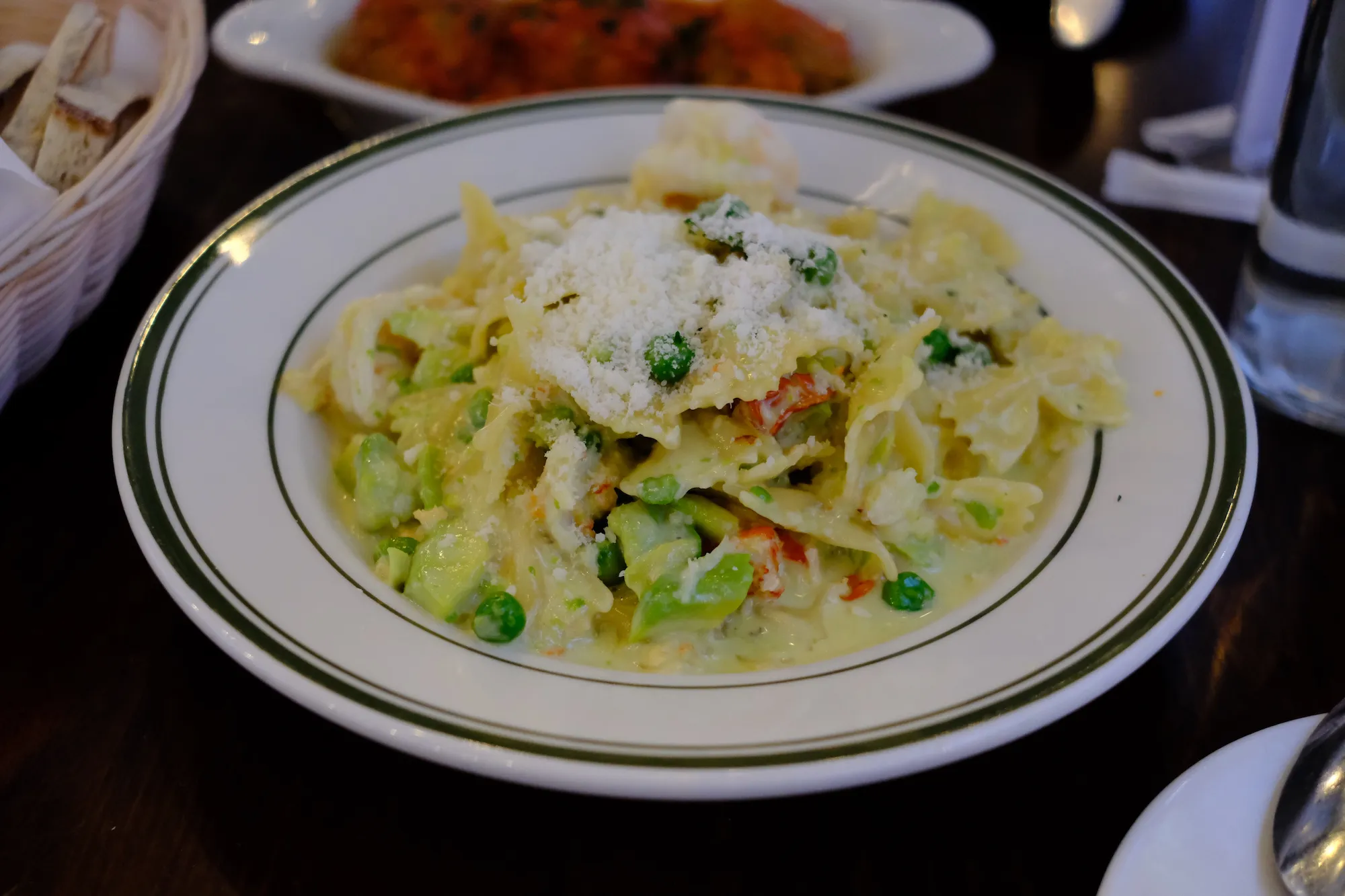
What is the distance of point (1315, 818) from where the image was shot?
5.10 ft

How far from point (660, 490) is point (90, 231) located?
1.49 metres

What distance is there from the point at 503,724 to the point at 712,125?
6.20ft

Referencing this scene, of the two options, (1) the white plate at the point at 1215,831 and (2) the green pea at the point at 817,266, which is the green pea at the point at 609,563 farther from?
(1) the white plate at the point at 1215,831

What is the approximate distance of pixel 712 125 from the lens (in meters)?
2.81

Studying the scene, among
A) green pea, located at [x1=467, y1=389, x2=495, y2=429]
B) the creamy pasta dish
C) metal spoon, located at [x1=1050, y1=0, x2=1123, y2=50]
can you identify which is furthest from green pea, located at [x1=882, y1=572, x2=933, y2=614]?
metal spoon, located at [x1=1050, y1=0, x2=1123, y2=50]

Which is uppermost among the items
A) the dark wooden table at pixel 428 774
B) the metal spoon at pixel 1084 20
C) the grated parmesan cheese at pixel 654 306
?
the grated parmesan cheese at pixel 654 306

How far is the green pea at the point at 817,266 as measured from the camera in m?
2.31

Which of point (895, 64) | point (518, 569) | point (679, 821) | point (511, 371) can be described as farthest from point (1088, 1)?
point (679, 821)

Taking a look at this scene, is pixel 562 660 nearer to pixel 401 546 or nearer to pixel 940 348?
pixel 401 546

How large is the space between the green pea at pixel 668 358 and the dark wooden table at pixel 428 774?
0.88m

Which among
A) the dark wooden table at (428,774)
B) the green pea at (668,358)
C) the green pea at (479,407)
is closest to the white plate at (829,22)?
the green pea at (479,407)

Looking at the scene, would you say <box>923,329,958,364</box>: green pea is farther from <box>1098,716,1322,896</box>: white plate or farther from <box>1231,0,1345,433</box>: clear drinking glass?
<box>1098,716,1322,896</box>: white plate

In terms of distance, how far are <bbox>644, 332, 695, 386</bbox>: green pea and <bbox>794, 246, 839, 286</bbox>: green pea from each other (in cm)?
36

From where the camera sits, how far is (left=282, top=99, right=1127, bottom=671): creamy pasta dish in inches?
80.2
